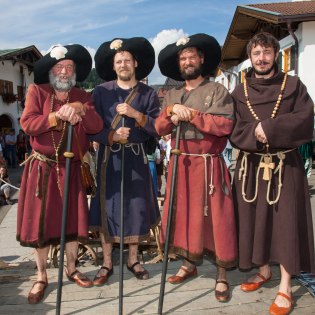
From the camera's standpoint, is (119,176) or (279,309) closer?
(279,309)

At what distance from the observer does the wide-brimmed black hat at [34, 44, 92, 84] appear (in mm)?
3464

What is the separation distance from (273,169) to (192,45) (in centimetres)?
131

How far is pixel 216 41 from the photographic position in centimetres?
364

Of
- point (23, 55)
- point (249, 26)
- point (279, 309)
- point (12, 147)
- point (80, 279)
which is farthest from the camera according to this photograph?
point (23, 55)

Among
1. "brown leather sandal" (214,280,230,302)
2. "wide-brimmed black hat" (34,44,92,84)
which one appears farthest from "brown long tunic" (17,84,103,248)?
"brown leather sandal" (214,280,230,302)

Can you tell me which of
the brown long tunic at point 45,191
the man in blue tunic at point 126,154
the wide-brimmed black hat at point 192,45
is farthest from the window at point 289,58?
the brown long tunic at point 45,191

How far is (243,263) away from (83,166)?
A: 1.65 metres

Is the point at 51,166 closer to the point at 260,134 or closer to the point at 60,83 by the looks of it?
the point at 60,83

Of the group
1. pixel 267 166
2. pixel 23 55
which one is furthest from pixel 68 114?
pixel 23 55

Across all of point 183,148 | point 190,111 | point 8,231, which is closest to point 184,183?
point 183,148

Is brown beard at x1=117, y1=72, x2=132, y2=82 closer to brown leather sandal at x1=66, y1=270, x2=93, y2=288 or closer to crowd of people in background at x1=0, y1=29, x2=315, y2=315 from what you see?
crowd of people in background at x1=0, y1=29, x2=315, y2=315

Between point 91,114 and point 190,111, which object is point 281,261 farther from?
point 91,114

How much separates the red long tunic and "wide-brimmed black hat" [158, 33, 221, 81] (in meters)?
0.26

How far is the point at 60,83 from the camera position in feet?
11.3
